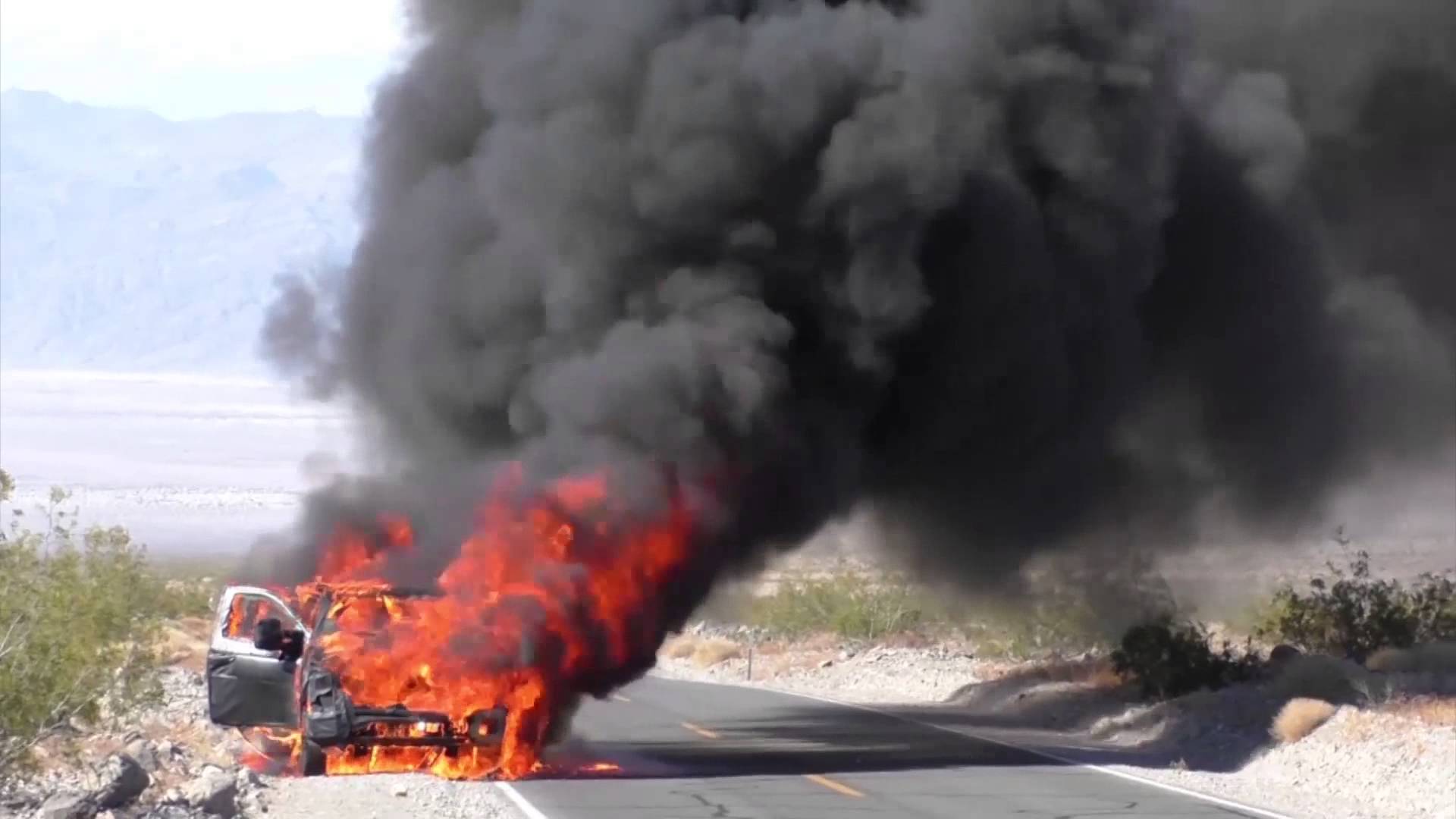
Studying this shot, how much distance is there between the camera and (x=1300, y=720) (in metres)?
20.1

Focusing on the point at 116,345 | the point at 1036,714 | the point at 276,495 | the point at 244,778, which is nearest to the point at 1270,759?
the point at 1036,714

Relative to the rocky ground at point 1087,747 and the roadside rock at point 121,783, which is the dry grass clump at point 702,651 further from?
the roadside rock at point 121,783

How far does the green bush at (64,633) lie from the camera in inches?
543

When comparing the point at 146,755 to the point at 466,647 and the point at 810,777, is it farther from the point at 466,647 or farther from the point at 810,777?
the point at 810,777

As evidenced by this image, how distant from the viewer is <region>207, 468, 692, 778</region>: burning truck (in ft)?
54.3

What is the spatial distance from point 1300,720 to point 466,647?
8.79 metres

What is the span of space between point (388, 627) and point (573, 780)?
211 centimetres

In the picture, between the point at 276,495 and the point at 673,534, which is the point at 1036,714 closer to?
the point at 673,534

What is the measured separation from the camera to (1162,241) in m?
24.6

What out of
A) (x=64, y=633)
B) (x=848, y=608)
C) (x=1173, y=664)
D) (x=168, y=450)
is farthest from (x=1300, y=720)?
(x=168, y=450)

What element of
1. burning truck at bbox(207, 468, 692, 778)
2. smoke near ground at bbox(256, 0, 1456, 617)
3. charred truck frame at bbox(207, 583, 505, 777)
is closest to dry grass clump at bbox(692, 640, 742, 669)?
smoke near ground at bbox(256, 0, 1456, 617)

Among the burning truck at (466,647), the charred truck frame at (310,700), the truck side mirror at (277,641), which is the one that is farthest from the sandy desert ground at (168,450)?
the truck side mirror at (277,641)

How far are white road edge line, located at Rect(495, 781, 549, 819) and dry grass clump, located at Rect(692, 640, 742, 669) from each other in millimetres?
20276

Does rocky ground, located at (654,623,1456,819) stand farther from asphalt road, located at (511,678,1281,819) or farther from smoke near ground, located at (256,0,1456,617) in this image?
smoke near ground, located at (256,0,1456,617)
